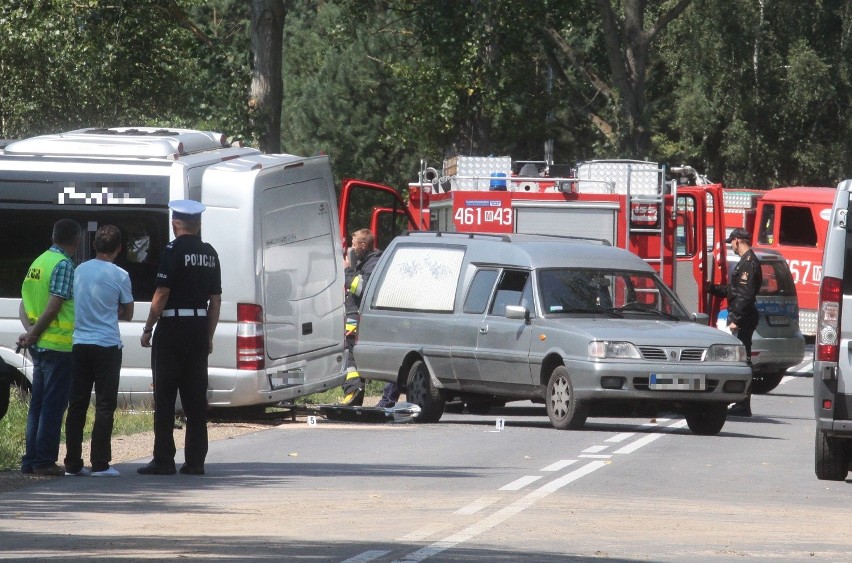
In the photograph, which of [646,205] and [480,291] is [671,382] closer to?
[480,291]

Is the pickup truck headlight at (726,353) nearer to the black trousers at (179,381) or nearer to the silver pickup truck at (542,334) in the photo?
the silver pickup truck at (542,334)

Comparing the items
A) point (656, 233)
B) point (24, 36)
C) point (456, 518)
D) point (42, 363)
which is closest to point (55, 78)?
point (24, 36)

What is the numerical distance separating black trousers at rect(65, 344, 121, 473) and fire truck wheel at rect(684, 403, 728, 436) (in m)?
6.40

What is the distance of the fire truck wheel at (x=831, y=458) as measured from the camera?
12.3m

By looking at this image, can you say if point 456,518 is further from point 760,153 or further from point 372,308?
point 760,153

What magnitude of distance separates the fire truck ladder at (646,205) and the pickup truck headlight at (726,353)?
6196 mm

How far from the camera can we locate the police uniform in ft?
38.4

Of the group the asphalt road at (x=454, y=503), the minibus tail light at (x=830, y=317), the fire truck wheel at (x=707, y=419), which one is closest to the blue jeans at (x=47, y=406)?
the asphalt road at (x=454, y=503)

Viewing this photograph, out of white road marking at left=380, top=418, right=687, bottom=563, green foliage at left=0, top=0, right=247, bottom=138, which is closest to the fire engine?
green foliage at left=0, top=0, right=247, bottom=138

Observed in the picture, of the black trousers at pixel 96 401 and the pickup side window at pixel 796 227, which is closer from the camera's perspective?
the black trousers at pixel 96 401

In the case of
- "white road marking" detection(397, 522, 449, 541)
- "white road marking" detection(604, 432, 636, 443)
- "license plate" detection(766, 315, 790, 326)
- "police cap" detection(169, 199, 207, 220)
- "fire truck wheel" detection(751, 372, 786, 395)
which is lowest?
"fire truck wheel" detection(751, 372, 786, 395)

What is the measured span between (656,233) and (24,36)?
13941mm

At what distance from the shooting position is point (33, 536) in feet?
28.7

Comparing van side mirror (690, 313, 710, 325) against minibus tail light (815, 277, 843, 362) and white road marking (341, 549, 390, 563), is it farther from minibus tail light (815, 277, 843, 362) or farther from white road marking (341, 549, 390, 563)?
white road marking (341, 549, 390, 563)
